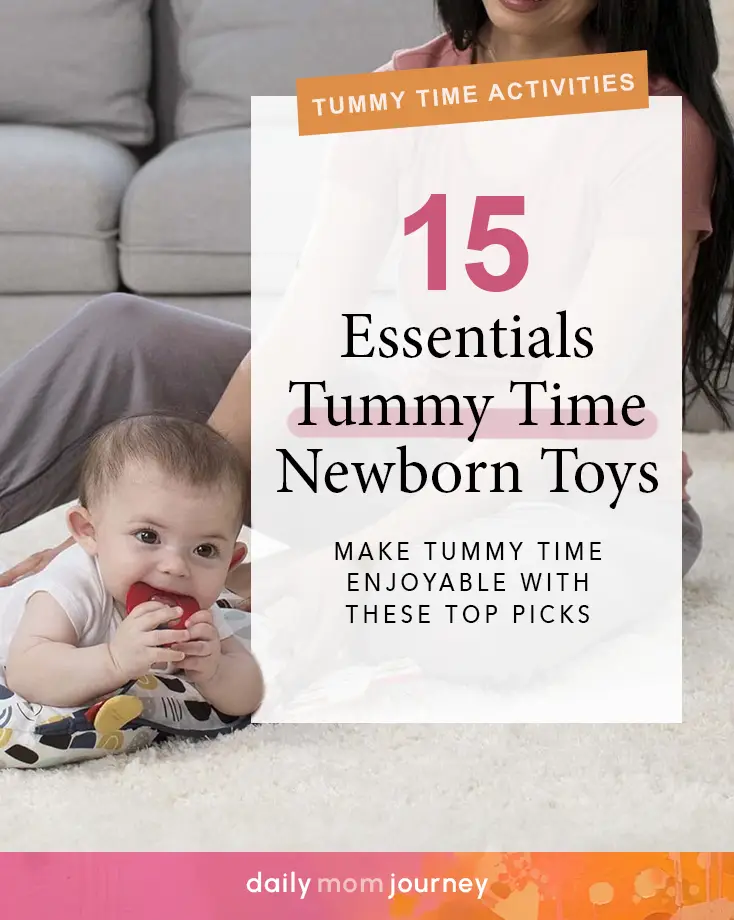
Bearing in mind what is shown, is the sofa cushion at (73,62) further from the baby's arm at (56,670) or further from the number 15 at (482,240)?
the baby's arm at (56,670)

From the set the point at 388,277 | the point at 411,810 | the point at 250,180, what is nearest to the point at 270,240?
the point at 250,180

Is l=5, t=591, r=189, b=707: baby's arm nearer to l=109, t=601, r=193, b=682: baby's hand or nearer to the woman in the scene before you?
l=109, t=601, r=193, b=682: baby's hand

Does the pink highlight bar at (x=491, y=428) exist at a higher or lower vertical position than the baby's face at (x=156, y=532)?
higher

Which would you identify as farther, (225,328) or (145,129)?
(145,129)

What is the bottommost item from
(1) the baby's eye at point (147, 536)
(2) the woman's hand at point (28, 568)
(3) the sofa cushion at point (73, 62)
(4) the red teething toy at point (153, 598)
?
(2) the woman's hand at point (28, 568)

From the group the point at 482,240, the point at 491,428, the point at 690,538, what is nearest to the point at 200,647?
the point at 491,428

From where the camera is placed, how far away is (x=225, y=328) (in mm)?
1134

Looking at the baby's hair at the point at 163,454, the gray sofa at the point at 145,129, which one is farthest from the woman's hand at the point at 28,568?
the gray sofa at the point at 145,129

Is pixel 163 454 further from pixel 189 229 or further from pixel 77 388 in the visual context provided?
pixel 189 229

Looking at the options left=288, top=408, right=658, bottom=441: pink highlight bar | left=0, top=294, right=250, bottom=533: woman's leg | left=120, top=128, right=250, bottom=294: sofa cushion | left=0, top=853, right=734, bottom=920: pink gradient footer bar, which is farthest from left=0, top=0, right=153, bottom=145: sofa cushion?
left=0, top=853, right=734, bottom=920: pink gradient footer bar

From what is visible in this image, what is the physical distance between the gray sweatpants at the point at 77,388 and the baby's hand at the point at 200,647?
0.87 feet

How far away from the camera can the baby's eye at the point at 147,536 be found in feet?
2.87

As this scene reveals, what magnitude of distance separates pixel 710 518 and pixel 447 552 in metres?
0.60

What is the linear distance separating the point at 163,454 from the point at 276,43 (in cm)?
137
